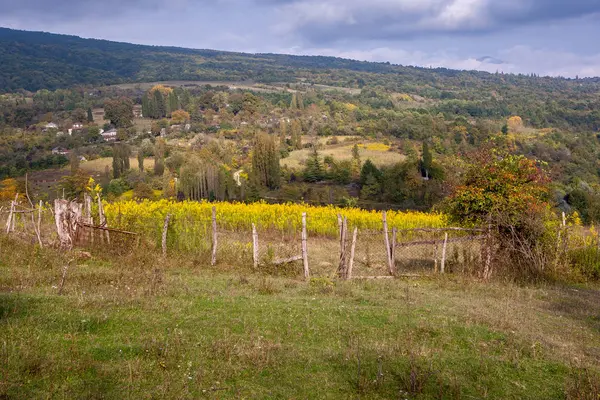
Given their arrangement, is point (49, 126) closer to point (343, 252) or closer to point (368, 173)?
point (368, 173)

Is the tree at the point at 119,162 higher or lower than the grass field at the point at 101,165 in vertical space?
higher

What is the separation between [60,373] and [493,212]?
12.3 meters

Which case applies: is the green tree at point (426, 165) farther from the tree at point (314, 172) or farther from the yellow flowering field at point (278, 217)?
the yellow flowering field at point (278, 217)

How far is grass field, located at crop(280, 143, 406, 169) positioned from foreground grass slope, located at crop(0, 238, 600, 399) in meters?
46.6

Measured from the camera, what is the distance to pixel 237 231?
2495cm

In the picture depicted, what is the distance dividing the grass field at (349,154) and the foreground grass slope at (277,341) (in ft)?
153

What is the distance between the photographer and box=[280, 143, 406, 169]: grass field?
59.5m

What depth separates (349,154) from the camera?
6512 centimetres

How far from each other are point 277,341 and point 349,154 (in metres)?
58.9

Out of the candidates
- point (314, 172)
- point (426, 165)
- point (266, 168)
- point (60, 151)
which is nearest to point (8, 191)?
point (266, 168)

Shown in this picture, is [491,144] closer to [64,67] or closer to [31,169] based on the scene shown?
[31,169]

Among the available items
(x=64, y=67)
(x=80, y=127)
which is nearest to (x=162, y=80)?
(x=64, y=67)

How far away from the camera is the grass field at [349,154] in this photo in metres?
59.5

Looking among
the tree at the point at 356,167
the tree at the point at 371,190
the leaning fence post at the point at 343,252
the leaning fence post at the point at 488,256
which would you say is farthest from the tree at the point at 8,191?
the leaning fence post at the point at 488,256
